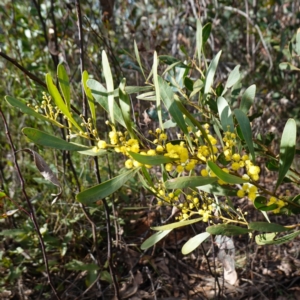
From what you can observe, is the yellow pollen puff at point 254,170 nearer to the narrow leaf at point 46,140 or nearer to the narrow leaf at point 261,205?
the narrow leaf at point 261,205

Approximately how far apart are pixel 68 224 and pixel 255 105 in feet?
4.02

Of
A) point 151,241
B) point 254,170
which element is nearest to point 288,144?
point 254,170

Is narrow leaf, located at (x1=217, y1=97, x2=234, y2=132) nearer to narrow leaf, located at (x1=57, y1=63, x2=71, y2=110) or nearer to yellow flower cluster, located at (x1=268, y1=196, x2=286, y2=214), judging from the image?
yellow flower cluster, located at (x1=268, y1=196, x2=286, y2=214)

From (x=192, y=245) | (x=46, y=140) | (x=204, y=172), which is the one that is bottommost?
(x=192, y=245)

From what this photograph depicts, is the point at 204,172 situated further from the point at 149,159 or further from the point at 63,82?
the point at 63,82

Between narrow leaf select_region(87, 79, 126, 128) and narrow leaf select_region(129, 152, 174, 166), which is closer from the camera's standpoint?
narrow leaf select_region(129, 152, 174, 166)

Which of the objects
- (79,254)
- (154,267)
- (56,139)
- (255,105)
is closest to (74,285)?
(79,254)

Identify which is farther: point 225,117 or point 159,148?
point 225,117

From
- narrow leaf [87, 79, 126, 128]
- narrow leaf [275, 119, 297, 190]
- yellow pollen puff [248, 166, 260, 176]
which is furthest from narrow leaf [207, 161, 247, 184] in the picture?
narrow leaf [87, 79, 126, 128]

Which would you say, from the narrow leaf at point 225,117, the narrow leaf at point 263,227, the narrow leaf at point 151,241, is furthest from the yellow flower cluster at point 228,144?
the narrow leaf at point 151,241

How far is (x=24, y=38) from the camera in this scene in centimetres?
254

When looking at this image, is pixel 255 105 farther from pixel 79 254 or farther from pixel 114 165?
pixel 79 254

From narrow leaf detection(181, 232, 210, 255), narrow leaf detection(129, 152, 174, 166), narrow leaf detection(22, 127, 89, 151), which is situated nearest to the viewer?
narrow leaf detection(129, 152, 174, 166)

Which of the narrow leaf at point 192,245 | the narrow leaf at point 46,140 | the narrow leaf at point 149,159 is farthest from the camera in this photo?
the narrow leaf at point 192,245
